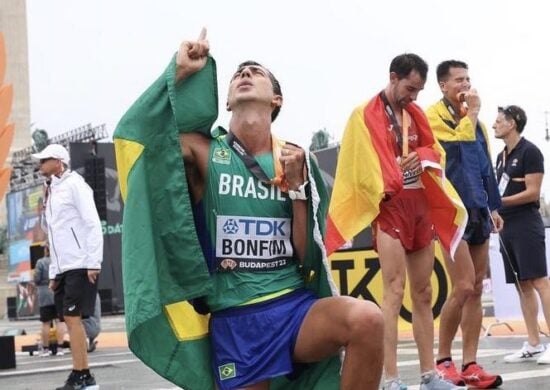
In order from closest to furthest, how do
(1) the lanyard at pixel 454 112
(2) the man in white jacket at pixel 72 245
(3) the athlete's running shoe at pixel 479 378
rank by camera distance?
(3) the athlete's running shoe at pixel 479 378 → (1) the lanyard at pixel 454 112 → (2) the man in white jacket at pixel 72 245

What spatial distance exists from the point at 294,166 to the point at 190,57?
58 centimetres

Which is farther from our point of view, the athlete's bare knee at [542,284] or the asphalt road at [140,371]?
the athlete's bare knee at [542,284]

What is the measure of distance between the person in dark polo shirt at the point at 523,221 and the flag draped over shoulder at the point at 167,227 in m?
5.10

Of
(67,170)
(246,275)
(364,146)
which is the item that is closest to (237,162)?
(246,275)

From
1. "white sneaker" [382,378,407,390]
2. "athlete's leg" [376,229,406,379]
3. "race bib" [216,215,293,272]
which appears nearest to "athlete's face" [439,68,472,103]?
"athlete's leg" [376,229,406,379]

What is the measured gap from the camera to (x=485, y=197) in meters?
7.47

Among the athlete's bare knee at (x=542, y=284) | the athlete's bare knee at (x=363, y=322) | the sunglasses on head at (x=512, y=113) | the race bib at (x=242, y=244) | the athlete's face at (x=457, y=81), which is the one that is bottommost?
the athlete's bare knee at (x=542, y=284)

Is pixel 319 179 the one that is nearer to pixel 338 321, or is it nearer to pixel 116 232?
pixel 338 321

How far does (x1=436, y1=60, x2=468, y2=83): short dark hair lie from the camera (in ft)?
Result: 24.4

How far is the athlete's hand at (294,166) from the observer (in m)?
4.32

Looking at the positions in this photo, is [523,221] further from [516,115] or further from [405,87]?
[405,87]

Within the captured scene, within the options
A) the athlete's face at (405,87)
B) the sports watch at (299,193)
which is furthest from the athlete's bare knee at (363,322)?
the athlete's face at (405,87)

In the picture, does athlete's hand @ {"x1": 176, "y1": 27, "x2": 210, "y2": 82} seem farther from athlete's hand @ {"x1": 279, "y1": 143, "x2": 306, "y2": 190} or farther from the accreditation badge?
the accreditation badge

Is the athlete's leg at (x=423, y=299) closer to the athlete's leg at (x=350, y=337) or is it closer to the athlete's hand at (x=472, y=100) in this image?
the athlete's hand at (x=472, y=100)
